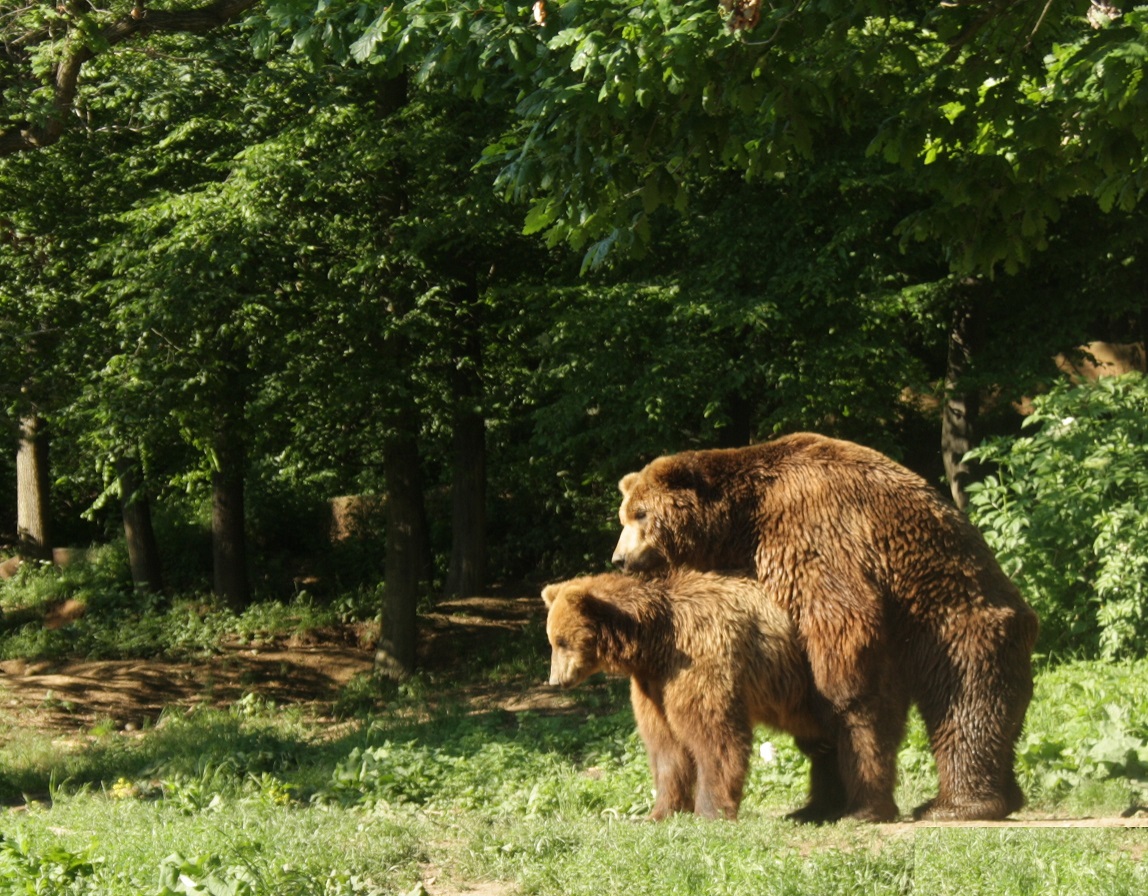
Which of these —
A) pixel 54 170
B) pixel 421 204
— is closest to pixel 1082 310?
pixel 421 204

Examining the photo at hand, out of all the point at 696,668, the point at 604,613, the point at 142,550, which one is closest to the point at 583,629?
the point at 604,613

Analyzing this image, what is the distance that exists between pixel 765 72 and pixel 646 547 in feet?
8.78

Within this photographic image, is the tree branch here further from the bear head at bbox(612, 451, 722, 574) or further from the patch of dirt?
the patch of dirt

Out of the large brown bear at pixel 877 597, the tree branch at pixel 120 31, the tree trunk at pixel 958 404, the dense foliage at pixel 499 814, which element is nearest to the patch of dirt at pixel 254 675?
the dense foliage at pixel 499 814

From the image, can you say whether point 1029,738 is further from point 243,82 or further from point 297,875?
point 243,82

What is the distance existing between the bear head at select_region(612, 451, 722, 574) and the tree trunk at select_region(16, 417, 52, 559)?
1975cm

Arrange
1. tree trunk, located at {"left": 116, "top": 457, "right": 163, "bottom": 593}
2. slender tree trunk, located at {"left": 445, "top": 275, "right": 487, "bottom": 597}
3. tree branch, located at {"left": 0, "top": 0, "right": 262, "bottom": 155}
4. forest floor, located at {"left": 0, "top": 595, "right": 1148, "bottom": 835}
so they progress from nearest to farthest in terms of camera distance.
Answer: tree branch, located at {"left": 0, "top": 0, "right": 262, "bottom": 155} < forest floor, located at {"left": 0, "top": 595, "right": 1148, "bottom": 835} < slender tree trunk, located at {"left": 445, "top": 275, "right": 487, "bottom": 597} < tree trunk, located at {"left": 116, "top": 457, "right": 163, "bottom": 593}

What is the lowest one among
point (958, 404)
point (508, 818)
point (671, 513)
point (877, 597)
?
point (508, 818)

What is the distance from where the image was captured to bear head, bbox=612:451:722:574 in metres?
7.52

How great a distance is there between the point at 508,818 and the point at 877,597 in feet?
8.13

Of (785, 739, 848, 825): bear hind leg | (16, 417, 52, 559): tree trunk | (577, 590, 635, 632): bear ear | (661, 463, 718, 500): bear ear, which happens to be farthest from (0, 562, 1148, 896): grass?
(16, 417, 52, 559): tree trunk

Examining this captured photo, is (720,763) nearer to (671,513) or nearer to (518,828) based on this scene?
(518,828)

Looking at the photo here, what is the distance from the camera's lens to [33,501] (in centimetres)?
2519

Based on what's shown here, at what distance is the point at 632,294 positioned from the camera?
15117 mm
